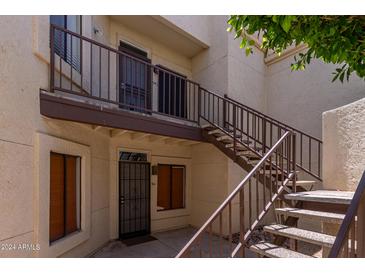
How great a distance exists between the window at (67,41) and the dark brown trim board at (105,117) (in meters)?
1.00

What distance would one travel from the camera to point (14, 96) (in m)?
2.99

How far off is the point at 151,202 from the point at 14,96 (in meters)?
4.72

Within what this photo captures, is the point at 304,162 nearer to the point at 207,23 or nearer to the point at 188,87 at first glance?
the point at 188,87

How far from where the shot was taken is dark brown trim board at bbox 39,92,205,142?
11.7 ft

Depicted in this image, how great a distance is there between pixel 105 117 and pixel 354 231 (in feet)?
12.0

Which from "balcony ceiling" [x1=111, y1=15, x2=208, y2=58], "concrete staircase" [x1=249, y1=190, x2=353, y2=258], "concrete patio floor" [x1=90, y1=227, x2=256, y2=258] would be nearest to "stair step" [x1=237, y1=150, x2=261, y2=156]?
"concrete staircase" [x1=249, y1=190, x2=353, y2=258]

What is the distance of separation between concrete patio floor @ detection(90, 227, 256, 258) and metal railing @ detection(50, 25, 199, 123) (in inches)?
120

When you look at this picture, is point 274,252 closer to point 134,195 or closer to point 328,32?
point 328,32

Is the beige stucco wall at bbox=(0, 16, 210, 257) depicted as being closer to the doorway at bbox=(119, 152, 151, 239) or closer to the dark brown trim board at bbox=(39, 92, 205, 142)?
the dark brown trim board at bbox=(39, 92, 205, 142)

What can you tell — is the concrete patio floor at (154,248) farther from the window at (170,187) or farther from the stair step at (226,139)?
the stair step at (226,139)

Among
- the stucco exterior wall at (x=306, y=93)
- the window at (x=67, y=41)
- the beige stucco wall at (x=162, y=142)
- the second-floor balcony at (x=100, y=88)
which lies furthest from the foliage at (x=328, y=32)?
the stucco exterior wall at (x=306, y=93)

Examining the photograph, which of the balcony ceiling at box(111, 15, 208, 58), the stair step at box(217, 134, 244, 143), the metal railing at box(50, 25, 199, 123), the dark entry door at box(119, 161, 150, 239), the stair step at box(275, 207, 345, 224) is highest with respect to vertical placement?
the balcony ceiling at box(111, 15, 208, 58)

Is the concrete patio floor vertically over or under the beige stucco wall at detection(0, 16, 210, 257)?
under

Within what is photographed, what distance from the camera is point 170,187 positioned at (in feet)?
24.6
